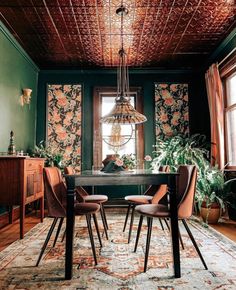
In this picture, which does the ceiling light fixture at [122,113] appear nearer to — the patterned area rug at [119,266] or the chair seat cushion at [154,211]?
the chair seat cushion at [154,211]

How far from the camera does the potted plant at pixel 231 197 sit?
371cm

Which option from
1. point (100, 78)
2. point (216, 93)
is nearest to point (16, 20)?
point (100, 78)

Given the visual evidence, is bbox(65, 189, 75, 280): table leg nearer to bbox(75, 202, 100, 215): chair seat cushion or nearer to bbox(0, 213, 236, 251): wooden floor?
bbox(75, 202, 100, 215): chair seat cushion

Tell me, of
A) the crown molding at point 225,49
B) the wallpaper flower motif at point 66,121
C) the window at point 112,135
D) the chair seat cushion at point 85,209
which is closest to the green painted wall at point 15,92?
the wallpaper flower motif at point 66,121

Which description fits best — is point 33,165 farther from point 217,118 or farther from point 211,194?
point 217,118

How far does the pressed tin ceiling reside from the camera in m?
3.28

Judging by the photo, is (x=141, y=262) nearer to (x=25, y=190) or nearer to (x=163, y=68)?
(x=25, y=190)

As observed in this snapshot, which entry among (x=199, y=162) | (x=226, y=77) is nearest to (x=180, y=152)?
(x=199, y=162)

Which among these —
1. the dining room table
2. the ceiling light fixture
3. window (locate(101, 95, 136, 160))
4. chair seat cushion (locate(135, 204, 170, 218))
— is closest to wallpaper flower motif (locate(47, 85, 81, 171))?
window (locate(101, 95, 136, 160))

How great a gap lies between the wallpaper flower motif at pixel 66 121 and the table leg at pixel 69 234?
11.0ft

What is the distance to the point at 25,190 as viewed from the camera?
3146 mm

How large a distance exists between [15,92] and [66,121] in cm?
135

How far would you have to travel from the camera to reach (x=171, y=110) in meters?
5.48

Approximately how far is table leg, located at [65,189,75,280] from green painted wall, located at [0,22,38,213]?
2.18 metres
